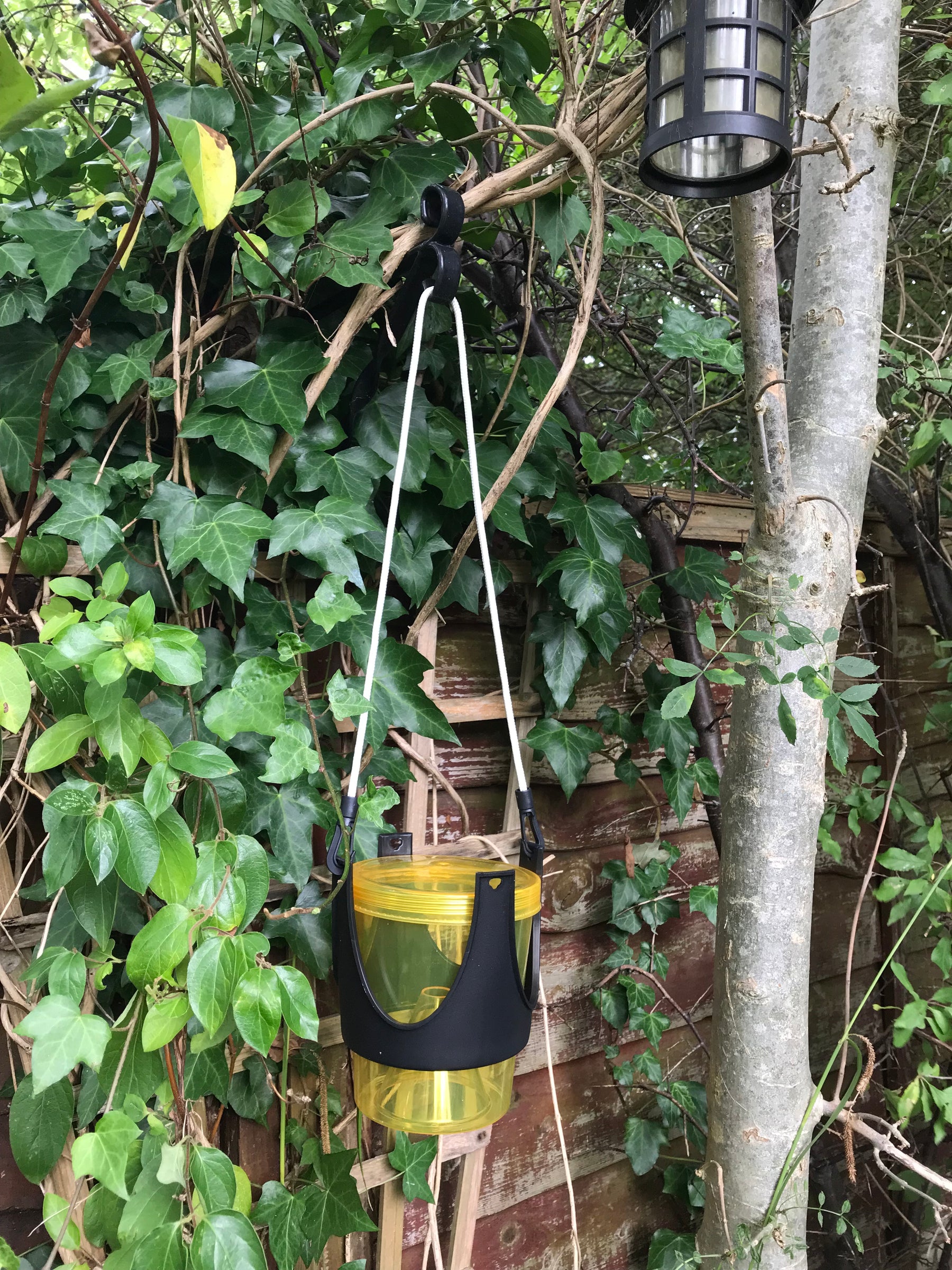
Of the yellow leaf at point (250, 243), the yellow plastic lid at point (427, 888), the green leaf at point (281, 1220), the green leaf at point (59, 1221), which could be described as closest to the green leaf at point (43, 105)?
the yellow leaf at point (250, 243)

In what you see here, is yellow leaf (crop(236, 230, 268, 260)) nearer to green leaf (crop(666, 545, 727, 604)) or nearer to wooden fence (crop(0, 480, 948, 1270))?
wooden fence (crop(0, 480, 948, 1270))

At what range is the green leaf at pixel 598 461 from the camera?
3.84 ft

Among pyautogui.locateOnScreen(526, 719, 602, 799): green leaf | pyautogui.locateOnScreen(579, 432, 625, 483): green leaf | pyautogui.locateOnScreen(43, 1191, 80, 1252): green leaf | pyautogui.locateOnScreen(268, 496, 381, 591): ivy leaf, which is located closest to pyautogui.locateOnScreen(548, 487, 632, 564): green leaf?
pyautogui.locateOnScreen(579, 432, 625, 483): green leaf

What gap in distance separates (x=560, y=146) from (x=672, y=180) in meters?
0.19

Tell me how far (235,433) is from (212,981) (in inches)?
20.6

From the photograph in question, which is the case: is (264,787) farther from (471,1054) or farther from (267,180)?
(267,180)

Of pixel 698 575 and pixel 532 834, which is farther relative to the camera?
pixel 698 575

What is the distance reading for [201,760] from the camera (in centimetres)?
73

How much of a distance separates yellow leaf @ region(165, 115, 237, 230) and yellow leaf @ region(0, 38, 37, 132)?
0.26ft

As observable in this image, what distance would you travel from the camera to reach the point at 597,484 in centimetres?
123

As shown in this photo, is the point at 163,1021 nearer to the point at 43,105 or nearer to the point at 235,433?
the point at 235,433

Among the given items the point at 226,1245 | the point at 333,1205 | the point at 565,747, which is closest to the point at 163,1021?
the point at 226,1245

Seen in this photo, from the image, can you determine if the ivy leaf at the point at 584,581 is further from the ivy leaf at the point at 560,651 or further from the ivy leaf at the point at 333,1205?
the ivy leaf at the point at 333,1205

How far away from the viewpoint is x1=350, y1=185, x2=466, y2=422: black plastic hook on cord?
789 mm
